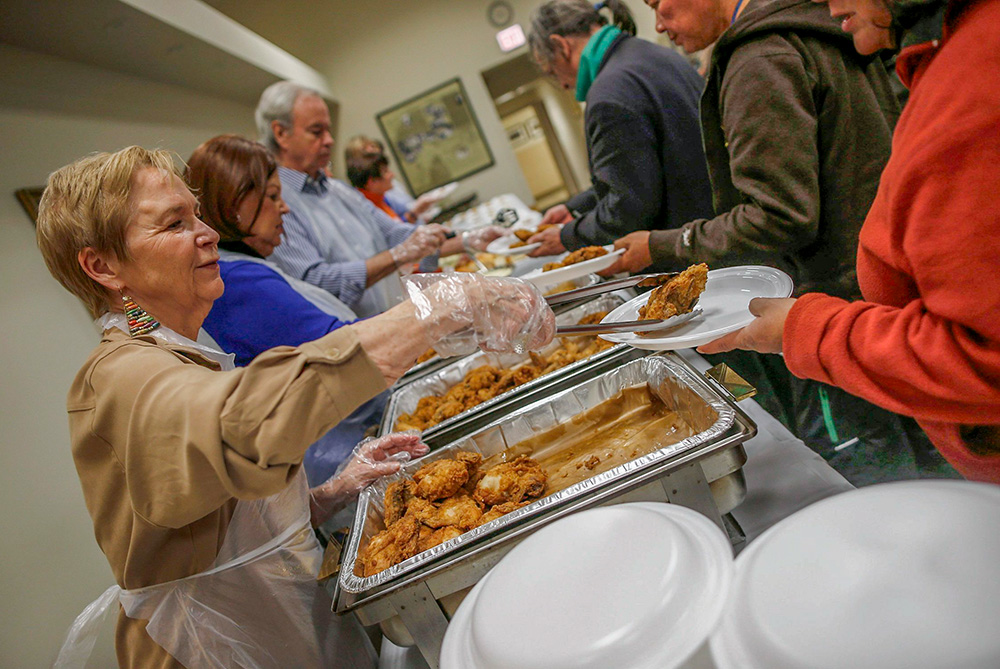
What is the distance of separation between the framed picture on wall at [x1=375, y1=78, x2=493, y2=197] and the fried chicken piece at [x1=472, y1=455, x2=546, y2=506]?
297 inches

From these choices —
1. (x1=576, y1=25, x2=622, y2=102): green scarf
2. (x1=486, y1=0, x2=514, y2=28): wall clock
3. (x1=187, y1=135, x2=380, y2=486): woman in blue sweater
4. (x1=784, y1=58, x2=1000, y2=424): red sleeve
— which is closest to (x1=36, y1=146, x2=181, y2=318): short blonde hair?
(x1=187, y1=135, x2=380, y2=486): woman in blue sweater

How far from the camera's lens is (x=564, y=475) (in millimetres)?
1427

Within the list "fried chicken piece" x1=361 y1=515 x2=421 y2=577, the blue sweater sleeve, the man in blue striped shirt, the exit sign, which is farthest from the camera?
the exit sign

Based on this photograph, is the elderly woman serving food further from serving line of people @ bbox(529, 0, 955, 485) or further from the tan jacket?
serving line of people @ bbox(529, 0, 955, 485)

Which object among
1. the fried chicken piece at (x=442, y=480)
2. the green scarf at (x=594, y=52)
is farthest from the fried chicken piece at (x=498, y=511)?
the green scarf at (x=594, y=52)

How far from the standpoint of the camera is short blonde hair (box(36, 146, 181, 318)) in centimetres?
105

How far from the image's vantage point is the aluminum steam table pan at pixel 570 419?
1073mm

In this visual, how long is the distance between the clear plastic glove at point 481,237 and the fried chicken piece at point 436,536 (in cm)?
234

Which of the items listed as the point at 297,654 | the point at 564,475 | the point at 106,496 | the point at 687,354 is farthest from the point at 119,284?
the point at 687,354

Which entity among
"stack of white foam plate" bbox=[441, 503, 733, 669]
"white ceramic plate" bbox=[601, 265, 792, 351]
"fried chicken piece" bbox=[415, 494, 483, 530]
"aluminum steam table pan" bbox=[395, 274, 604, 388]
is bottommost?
"fried chicken piece" bbox=[415, 494, 483, 530]

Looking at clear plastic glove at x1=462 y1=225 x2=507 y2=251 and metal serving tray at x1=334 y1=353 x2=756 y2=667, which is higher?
clear plastic glove at x1=462 y1=225 x2=507 y2=251

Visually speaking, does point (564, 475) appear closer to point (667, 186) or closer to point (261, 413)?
point (261, 413)

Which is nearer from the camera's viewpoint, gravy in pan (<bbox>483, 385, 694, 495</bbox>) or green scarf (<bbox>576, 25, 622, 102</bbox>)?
gravy in pan (<bbox>483, 385, 694, 495</bbox>)

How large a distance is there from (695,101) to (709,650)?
199 centimetres
